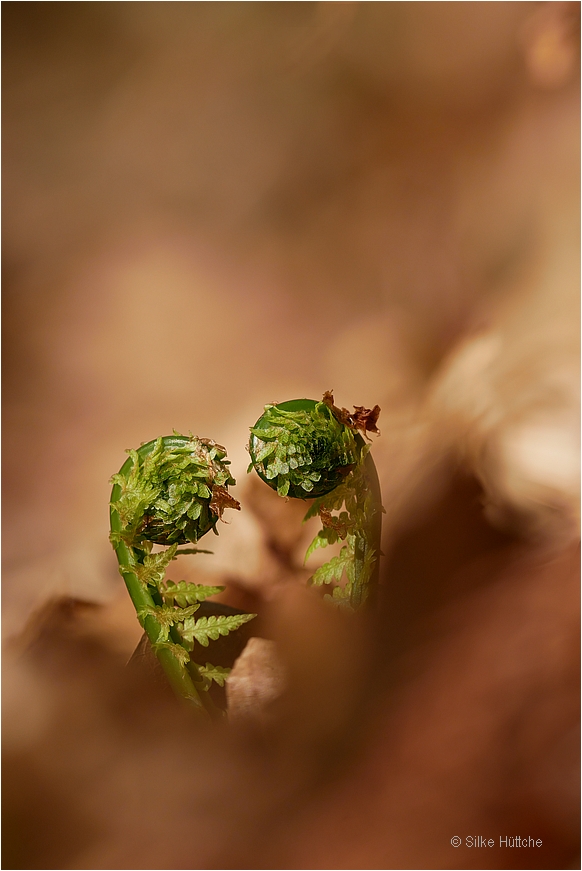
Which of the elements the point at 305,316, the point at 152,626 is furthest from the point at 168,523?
the point at 305,316

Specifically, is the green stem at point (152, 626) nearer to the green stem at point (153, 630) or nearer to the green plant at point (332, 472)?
the green stem at point (153, 630)

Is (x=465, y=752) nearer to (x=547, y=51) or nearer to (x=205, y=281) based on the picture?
(x=205, y=281)

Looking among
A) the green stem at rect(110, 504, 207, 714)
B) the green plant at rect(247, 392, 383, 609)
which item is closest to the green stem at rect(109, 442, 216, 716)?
the green stem at rect(110, 504, 207, 714)

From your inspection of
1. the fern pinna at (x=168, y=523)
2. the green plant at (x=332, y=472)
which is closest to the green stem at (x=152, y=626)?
the fern pinna at (x=168, y=523)

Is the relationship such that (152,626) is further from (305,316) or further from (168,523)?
(305,316)

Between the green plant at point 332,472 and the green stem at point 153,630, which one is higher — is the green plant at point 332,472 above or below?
above

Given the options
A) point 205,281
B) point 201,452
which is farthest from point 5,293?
point 201,452
